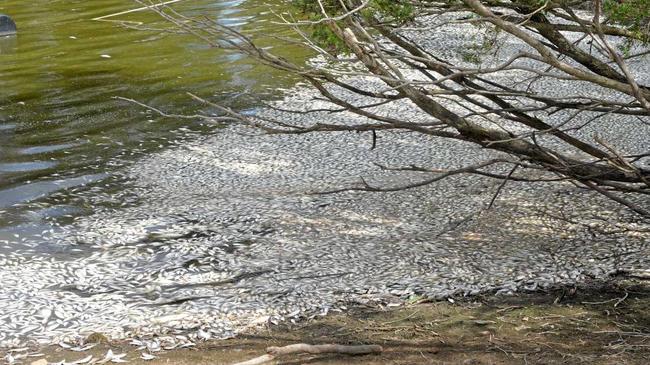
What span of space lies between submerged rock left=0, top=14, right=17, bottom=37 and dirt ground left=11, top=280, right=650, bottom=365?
8335 mm

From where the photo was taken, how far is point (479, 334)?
4.12 meters

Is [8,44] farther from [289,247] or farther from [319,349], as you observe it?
[319,349]

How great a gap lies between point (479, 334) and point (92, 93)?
5445mm

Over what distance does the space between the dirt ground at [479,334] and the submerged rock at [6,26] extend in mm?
8335

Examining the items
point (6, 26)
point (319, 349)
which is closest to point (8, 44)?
point (6, 26)

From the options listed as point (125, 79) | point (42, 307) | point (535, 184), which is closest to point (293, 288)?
point (42, 307)

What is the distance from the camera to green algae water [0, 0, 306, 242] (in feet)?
20.5

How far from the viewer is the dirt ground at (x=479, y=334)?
3916 millimetres

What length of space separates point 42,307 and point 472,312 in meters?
1.93

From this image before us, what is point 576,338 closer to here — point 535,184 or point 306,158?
point 535,184

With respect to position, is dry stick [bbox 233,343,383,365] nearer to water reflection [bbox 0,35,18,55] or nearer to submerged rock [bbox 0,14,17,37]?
water reflection [bbox 0,35,18,55]

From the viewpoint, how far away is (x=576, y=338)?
13.3ft

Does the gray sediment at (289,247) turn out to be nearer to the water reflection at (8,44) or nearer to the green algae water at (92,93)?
the green algae water at (92,93)

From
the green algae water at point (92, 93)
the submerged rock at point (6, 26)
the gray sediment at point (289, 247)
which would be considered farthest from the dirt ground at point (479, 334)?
the submerged rock at point (6, 26)
